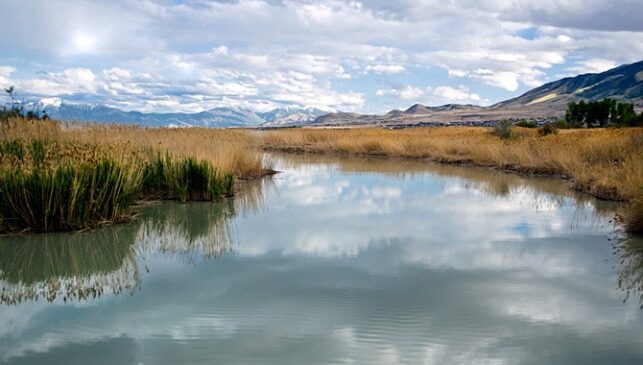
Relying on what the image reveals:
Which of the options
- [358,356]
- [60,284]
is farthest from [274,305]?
[60,284]

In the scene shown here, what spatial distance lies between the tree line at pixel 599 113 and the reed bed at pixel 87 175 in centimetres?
3224

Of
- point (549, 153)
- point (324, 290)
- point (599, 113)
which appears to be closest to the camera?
point (324, 290)

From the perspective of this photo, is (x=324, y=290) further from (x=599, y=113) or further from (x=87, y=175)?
(x=599, y=113)

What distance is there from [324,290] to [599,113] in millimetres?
40909

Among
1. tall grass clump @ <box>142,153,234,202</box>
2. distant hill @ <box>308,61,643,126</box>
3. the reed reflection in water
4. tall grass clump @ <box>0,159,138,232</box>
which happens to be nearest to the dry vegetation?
the reed reflection in water

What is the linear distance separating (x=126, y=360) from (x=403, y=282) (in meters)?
2.77

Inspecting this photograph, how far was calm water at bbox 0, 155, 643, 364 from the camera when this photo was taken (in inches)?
159

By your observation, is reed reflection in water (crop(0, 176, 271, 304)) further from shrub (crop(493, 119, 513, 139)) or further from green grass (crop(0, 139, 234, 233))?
shrub (crop(493, 119, 513, 139))

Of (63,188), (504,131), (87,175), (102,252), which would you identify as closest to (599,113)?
(504,131)

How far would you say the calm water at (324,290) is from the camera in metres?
4.04

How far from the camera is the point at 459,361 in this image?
152 inches

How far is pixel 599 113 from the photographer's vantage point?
40812 millimetres

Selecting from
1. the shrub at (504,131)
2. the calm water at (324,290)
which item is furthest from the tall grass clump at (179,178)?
the shrub at (504,131)

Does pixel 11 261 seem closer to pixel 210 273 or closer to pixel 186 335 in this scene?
pixel 210 273
